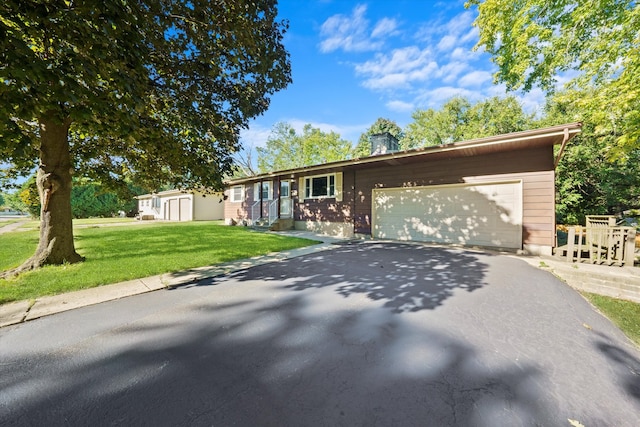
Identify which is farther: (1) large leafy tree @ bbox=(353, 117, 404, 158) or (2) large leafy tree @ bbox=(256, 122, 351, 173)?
(1) large leafy tree @ bbox=(353, 117, 404, 158)

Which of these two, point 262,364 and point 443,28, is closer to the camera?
point 262,364

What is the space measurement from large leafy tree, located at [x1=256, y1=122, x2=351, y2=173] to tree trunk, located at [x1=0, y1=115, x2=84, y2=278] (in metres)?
24.6

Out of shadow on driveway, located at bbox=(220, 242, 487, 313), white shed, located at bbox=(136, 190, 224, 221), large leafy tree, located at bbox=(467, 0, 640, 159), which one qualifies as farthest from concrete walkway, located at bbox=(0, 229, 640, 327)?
white shed, located at bbox=(136, 190, 224, 221)

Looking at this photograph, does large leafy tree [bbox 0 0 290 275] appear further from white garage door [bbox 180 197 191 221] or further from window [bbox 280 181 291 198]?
white garage door [bbox 180 197 191 221]

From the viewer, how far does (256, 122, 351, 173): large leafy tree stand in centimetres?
2936

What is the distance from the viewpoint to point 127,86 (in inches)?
114

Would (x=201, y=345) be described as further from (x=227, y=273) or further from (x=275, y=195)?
(x=275, y=195)

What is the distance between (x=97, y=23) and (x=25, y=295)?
3786mm

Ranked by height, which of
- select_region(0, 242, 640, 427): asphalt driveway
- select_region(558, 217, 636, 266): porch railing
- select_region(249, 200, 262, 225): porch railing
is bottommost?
select_region(0, 242, 640, 427): asphalt driveway

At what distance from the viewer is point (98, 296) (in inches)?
140

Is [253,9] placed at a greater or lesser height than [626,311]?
greater

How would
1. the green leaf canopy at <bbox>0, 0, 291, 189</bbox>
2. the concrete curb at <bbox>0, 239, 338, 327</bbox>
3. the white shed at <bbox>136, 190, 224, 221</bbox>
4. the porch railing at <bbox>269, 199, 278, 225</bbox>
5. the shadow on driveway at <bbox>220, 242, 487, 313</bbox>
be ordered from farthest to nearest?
the white shed at <bbox>136, 190, 224, 221</bbox>, the porch railing at <bbox>269, 199, 278, 225</bbox>, the shadow on driveway at <bbox>220, 242, 487, 313</bbox>, the concrete curb at <bbox>0, 239, 338, 327</bbox>, the green leaf canopy at <bbox>0, 0, 291, 189</bbox>

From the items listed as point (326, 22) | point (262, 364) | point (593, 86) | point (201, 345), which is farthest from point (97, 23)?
point (593, 86)

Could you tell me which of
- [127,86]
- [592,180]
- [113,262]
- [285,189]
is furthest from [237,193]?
[592,180]
